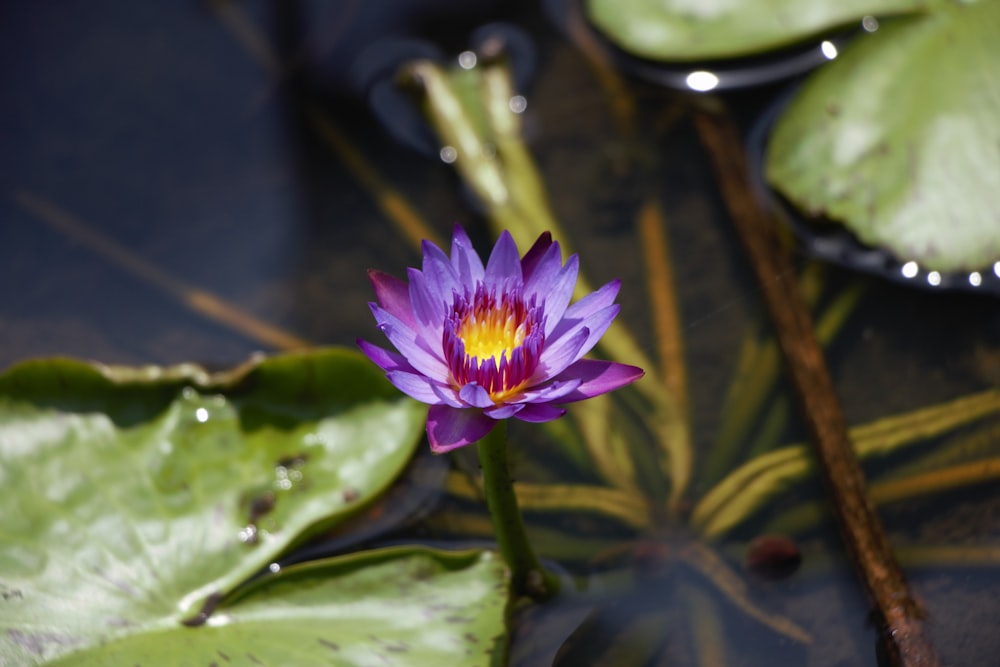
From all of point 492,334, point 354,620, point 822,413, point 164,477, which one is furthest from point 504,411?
point 822,413

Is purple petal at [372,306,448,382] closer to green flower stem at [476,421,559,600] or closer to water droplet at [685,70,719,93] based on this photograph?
green flower stem at [476,421,559,600]


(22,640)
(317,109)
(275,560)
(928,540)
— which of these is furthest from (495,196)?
(22,640)

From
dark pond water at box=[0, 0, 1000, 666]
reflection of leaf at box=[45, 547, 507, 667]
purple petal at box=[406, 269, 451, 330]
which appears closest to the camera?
purple petal at box=[406, 269, 451, 330]

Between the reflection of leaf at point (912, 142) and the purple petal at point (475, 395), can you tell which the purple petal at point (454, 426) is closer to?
the purple petal at point (475, 395)

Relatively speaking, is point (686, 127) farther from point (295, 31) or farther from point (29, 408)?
point (29, 408)

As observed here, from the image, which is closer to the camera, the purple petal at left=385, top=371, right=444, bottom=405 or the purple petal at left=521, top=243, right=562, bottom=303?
the purple petal at left=385, top=371, right=444, bottom=405

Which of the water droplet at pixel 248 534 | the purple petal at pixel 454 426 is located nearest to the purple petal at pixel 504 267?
the purple petal at pixel 454 426

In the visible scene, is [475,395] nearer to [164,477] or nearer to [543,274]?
[543,274]

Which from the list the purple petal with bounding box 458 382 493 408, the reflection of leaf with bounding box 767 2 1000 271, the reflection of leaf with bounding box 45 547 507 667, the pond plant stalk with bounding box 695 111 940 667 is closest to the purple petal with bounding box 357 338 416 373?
the purple petal with bounding box 458 382 493 408
